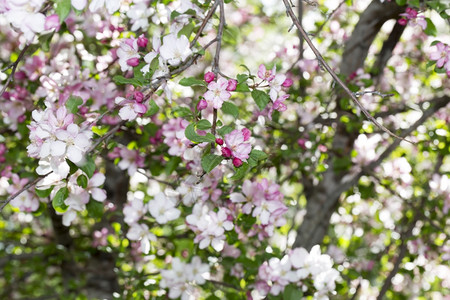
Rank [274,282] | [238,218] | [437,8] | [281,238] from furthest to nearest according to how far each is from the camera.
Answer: [281,238] → [274,282] → [238,218] → [437,8]

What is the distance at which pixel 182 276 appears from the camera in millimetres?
2139

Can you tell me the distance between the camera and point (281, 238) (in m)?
4.56

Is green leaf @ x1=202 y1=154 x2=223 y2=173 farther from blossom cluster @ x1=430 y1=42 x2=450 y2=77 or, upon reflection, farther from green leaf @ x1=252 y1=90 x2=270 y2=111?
blossom cluster @ x1=430 y1=42 x2=450 y2=77

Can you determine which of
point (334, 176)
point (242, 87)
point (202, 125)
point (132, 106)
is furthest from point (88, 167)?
point (334, 176)

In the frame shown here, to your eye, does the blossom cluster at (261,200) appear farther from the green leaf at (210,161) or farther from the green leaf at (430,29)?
the green leaf at (430,29)

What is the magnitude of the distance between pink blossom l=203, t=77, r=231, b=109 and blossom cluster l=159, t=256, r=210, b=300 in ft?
3.30

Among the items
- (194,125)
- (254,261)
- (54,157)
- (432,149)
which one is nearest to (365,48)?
(432,149)

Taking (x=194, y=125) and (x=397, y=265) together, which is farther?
(x=397, y=265)

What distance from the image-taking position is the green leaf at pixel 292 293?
1914mm

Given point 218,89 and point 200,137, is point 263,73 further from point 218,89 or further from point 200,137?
point 200,137

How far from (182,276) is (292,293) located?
453mm

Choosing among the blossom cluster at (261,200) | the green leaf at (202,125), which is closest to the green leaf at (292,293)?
the blossom cluster at (261,200)

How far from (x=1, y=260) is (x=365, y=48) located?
2.10 metres

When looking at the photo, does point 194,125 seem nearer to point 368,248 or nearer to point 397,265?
point 397,265
